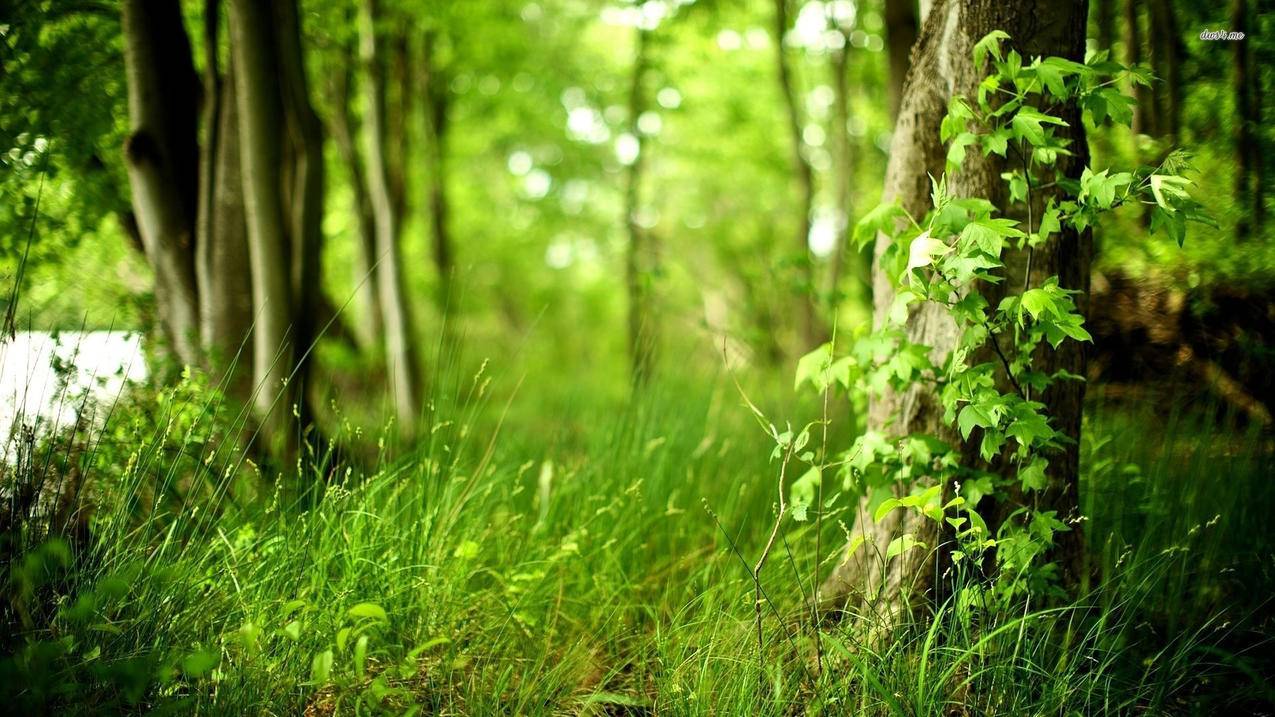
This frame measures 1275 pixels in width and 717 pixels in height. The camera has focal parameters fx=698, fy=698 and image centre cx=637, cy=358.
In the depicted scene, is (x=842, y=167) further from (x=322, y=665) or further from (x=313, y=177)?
(x=322, y=665)

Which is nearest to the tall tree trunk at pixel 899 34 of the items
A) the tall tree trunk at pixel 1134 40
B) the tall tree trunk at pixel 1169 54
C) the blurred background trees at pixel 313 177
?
the blurred background trees at pixel 313 177

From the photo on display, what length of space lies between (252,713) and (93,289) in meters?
2.92

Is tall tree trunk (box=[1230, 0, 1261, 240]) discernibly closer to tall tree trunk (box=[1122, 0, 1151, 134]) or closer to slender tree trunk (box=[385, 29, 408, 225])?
tall tree trunk (box=[1122, 0, 1151, 134])

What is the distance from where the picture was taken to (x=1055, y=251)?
6.45 ft

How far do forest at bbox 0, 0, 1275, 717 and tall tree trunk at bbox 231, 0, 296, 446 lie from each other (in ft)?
0.06

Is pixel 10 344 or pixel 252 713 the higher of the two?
pixel 10 344

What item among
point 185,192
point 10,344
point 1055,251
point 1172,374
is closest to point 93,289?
point 185,192

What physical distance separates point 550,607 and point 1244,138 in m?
3.40

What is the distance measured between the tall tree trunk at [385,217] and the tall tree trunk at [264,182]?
1800mm

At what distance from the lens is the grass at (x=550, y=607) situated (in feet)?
5.36

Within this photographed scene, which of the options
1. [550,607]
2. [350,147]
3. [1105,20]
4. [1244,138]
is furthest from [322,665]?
[350,147]

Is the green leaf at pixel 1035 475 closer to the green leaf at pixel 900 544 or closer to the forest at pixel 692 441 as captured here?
the forest at pixel 692 441

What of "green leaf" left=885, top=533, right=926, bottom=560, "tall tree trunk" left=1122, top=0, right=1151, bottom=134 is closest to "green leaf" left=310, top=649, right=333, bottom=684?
"green leaf" left=885, top=533, right=926, bottom=560

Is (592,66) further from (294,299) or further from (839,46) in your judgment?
(294,299)
